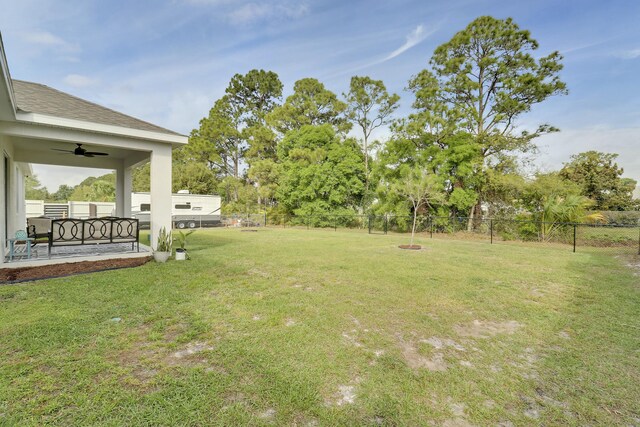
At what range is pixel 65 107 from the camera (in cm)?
624

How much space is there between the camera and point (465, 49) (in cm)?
1648

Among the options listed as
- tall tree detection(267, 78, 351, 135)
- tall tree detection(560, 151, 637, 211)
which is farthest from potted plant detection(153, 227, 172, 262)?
tall tree detection(560, 151, 637, 211)

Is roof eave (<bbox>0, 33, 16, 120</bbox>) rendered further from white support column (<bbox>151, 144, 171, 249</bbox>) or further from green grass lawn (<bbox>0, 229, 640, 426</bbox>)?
green grass lawn (<bbox>0, 229, 640, 426</bbox>)

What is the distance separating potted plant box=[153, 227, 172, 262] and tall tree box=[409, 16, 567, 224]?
14.7 m

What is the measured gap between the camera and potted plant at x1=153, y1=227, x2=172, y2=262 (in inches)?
259

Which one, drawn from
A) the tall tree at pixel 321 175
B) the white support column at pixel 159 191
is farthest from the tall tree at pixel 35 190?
the white support column at pixel 159 191

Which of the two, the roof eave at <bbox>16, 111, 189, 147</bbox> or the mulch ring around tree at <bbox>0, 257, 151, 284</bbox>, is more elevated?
the roof eave at <bbox>16, 111, 189, 147</bbox>

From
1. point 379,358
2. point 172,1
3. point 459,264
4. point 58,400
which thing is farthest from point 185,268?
point 172,1

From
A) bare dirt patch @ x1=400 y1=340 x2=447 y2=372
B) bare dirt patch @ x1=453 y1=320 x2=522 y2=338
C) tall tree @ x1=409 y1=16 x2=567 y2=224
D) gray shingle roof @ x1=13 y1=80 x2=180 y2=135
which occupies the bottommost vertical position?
bare dirt patch @ x1=453 y1=320 x2=522 y2=338

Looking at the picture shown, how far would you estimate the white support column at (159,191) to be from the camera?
687 centimetres

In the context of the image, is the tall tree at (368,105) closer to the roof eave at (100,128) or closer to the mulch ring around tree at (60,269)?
the roof eave at (100,128)

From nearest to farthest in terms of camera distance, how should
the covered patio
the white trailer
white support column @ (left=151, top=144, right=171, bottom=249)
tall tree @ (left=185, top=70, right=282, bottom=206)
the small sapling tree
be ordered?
the covered patio < white support column @ (left=151, top=144, right=171, bottom=249) < the small sapling tree < the white trailer < tall tree @ (left=185, top=70, right=282, bottom=206)

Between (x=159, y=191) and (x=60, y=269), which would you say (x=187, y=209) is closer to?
(x=159, y=191)

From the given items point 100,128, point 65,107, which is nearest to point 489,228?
point 100,128
